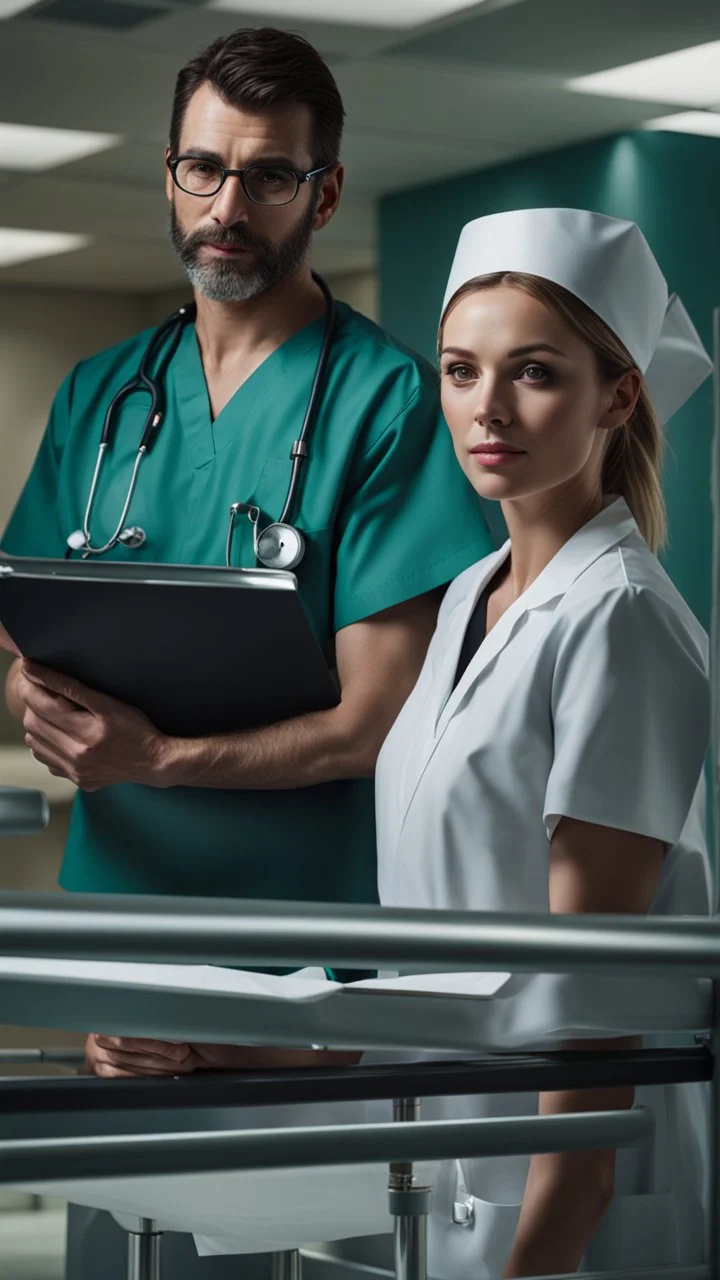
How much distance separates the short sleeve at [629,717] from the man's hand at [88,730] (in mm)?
419

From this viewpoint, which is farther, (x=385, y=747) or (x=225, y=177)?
(x=225, y=177)

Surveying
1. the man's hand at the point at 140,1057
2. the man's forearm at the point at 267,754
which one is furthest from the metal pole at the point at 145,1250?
the man's forearm at the point at 267,754

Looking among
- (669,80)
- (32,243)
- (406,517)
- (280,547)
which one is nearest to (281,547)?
(280,547)

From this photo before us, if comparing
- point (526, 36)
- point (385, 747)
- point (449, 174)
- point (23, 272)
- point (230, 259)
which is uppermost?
point (23, 272)

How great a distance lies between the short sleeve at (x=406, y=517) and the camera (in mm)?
1363

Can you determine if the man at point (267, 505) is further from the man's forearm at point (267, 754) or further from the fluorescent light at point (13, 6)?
the fluorescent light at point (13, 6)

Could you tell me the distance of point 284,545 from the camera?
4.47 feet

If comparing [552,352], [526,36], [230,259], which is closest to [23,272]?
[526,36]

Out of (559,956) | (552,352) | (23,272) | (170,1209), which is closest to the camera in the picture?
(559,956)

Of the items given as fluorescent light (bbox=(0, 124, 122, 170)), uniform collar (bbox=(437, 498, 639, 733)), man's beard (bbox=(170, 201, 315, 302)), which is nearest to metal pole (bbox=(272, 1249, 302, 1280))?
uniform collar (bbox=(437, 498, 639, 733))

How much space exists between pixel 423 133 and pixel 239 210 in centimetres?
309

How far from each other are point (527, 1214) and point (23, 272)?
6.06 meters

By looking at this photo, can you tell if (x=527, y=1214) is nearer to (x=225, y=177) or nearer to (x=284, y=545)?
(x=284, y=545)

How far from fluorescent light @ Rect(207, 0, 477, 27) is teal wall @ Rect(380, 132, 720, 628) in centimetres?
80
